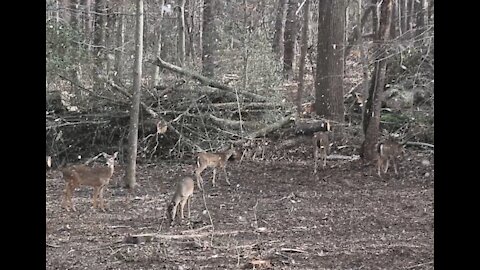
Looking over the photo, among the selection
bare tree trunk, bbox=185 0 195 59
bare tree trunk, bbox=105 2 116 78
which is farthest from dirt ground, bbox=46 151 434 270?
bare tree trunk, bbox=185 0 195 59

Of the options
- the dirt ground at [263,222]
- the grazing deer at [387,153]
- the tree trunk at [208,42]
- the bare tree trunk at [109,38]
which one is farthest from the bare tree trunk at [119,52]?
Result: the grazing deer at [387,153]

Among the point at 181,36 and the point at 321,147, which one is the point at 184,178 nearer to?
the point at 321,147

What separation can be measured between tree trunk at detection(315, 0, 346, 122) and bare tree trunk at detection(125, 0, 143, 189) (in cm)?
516

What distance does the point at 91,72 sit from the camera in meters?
11.9

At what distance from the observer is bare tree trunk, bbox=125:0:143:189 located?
340 inches

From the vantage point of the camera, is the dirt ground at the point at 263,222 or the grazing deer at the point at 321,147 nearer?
the dirt ground at the point at 263,222

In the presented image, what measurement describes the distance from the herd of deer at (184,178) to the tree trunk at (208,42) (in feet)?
15.3

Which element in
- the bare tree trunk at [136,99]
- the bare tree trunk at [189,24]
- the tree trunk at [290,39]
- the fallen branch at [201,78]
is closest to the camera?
the bare tree trunk at [136,99]

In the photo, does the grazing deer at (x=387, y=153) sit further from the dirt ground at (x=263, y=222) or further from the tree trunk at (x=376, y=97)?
the tree trunk at (x=376, y=97)

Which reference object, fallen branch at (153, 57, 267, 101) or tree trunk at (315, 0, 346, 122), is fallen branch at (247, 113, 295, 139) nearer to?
fallen branch at (153, 57, 267, 101)

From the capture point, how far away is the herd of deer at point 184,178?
7602 millimetres

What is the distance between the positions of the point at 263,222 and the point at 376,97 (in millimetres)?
4128
